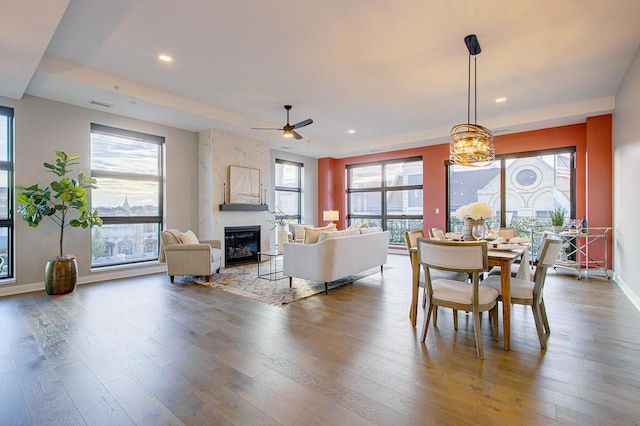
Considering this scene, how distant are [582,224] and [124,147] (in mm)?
8454

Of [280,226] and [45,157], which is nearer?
[45,157]

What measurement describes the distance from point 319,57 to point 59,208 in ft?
13.9

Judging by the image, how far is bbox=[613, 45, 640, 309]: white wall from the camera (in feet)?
12.4

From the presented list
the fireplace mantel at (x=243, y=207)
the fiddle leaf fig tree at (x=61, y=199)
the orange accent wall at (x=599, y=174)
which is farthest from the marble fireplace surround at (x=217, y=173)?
the orange accent wall at (x=599, y=174)

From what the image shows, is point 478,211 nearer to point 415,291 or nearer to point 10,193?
point 415,291

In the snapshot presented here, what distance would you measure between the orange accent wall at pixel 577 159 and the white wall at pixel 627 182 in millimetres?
251

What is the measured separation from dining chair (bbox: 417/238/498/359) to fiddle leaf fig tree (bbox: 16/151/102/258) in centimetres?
478

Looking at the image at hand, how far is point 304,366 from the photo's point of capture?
92.0 inches

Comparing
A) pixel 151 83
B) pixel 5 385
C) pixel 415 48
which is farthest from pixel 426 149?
pixel 5 385

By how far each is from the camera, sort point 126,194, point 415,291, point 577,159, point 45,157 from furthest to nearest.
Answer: point 577,159 → point 126,194 → point 45,157 → point 415,291

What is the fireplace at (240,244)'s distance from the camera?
663 cm

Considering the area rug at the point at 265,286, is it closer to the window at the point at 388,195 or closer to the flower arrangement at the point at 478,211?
the flower arrangement at the point at 478,211

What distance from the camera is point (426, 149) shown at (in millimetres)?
7895

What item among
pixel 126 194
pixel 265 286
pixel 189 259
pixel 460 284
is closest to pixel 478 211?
pixel 460 284
